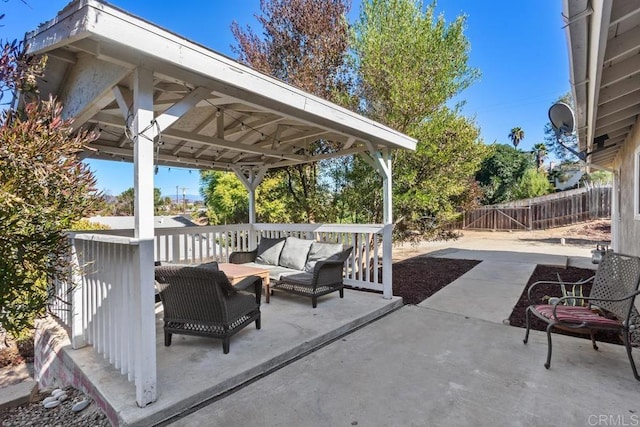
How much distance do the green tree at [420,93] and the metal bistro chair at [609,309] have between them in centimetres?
412

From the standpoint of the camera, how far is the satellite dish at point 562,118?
4.02 metres

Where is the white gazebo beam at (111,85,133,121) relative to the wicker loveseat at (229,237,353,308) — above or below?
above

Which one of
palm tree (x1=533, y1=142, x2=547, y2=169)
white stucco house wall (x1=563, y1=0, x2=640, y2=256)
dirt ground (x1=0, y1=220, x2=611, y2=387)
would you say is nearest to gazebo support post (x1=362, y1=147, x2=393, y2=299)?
dirt ground (x1=0, y1=220, x2=611, y2=387)

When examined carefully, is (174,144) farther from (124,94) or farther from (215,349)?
(215,349)

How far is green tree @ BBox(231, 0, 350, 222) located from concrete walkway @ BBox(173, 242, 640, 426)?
5.35m

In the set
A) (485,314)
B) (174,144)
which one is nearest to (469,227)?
(485,314)

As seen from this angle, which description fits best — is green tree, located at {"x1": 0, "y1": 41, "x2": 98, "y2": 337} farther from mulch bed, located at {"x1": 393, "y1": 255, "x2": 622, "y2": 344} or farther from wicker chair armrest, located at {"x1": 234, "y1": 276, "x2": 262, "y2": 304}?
mulch bed, located at {"x1": 393, "y1": 255, "x2": 622, "y2": 344}

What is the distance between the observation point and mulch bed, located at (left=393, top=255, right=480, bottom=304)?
5859 mm

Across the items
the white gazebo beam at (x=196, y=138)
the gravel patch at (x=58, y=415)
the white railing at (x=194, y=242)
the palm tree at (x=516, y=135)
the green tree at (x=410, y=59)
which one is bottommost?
the gravel patch at (x=58, y=415)

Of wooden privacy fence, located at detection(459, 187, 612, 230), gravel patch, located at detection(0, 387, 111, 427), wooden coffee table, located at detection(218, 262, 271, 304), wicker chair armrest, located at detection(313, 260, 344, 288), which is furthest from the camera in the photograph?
wooden privacy fence, located at detection(459, 187, 612, 230)

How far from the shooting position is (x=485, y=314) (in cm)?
462

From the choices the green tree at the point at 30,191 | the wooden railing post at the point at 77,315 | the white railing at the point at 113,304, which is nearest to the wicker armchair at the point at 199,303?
the white railing at the point at 113,304

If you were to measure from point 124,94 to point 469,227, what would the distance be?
20.5 metres

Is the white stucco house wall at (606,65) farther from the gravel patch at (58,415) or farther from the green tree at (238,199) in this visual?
the green tree at (238,199)
